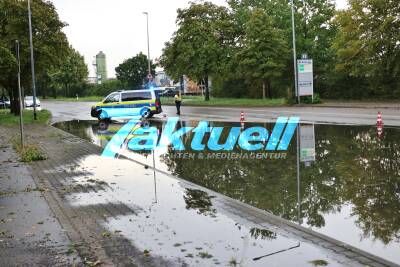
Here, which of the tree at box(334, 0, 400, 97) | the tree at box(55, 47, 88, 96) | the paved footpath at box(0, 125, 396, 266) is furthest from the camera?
the tree at box(55, 47, 88, 96)

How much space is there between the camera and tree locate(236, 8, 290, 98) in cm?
4275

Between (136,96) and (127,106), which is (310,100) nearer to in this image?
(136,96)

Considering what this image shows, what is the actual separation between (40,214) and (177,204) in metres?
2.12

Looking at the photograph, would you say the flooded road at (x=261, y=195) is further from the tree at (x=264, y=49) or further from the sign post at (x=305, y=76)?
the tree at (x=264, y=49)

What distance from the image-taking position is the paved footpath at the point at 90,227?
512 centimetres

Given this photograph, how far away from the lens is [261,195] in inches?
334

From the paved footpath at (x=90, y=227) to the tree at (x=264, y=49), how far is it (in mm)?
33915

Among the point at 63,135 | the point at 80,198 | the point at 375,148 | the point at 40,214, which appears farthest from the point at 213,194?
the point at 63,135

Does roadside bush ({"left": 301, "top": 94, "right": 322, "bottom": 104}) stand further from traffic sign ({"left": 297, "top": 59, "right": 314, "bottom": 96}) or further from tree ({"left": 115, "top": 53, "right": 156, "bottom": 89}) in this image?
tree ({"left": 115, "top": 53, "right": 156, "bottom": 89})

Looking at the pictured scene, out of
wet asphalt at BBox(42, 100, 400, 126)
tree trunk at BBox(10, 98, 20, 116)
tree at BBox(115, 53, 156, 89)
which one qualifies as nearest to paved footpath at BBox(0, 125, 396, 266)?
wet asphalt at BBox(42, 100, 400, 126)

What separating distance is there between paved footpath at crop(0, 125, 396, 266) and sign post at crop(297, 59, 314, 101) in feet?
88.6

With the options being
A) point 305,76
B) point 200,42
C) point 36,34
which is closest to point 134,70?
point 200,42

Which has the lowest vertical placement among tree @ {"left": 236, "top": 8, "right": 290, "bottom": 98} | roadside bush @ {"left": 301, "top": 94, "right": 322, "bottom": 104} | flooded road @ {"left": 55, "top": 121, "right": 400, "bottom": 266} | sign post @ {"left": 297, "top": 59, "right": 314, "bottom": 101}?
flooded road @ {"left": 55, "top": 121, "right": 400, "bottom": 266}

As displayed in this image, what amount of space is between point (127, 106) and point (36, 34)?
398 inches
